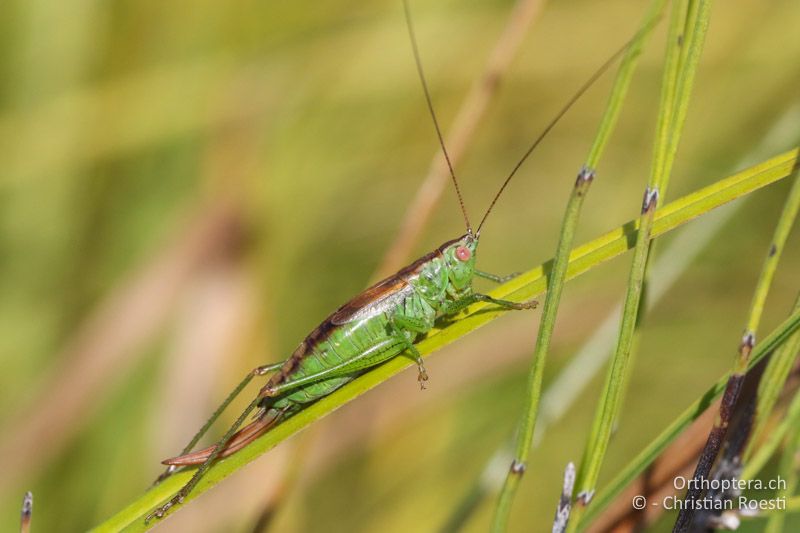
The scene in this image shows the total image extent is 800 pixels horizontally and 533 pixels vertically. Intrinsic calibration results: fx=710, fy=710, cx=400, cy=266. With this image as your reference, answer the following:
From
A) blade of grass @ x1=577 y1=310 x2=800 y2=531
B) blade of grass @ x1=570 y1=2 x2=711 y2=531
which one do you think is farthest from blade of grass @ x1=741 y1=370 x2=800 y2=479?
blade of grass @ x1=570 y1=2 x2=711 y2=531

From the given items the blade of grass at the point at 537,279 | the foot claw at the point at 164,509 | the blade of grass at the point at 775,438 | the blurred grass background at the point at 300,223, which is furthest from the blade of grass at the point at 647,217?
the blurred grass background at the point at 300,223

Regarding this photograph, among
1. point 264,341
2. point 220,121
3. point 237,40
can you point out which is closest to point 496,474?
point 264,341

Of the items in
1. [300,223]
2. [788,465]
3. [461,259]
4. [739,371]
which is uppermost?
[300,223]

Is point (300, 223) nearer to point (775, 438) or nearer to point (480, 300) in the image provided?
point (480, 300)

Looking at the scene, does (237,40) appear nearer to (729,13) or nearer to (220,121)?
(220,121)

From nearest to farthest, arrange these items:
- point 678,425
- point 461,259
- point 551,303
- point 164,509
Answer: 1. point 551,303
2. point 678,425
3. point 164,509
4. point 461,259

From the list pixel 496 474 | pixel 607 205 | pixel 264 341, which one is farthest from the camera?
pixel 607 205

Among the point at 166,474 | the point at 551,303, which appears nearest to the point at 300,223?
the point at 166,474

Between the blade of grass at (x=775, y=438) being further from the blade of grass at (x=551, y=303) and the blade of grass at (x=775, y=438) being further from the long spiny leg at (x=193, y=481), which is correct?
the long spiny leg at (x=193, y=481)
